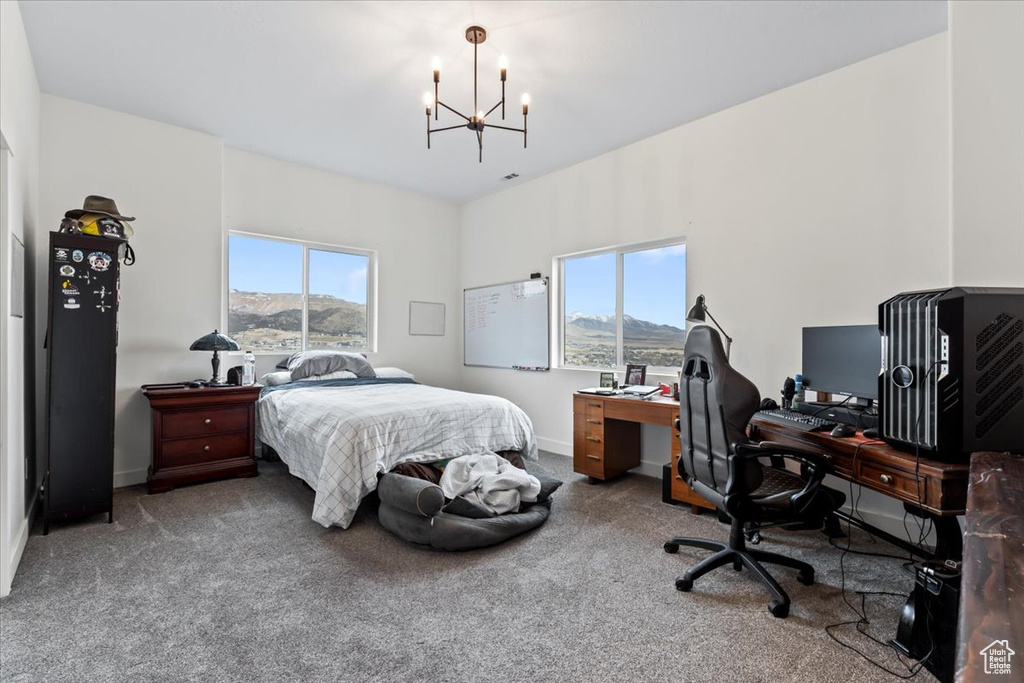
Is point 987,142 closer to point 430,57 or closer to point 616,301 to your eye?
point 616,301

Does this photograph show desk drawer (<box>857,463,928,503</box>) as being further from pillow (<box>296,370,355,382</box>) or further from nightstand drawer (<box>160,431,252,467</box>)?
nightstand drawer (<box>160,431,252,467</box>)

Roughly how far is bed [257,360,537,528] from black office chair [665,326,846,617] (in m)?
1.51

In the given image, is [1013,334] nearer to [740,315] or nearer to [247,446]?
[740,315]

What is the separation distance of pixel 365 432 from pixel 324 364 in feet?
5.76

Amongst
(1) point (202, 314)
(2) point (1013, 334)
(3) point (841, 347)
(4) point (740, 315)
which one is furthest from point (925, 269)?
(1) point (202, 314)

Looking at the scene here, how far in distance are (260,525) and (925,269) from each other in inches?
160

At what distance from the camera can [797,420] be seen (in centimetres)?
230

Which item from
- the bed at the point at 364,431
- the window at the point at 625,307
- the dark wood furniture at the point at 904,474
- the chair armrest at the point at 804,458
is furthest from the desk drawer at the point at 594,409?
the chair armrest at the point at 804,458

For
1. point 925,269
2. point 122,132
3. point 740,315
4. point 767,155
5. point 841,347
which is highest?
point 122,132

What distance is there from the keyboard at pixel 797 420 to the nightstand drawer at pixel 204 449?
3704mm

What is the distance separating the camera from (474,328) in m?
5.66

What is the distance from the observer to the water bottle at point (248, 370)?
13.0 feet

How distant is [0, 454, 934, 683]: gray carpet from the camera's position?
164 cm

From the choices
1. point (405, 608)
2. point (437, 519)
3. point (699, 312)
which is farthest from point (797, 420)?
point (405, 608)
